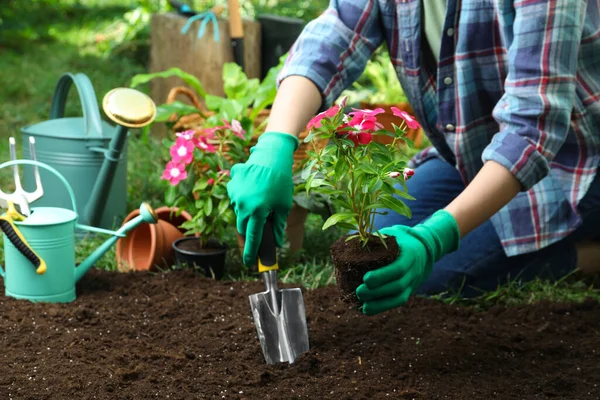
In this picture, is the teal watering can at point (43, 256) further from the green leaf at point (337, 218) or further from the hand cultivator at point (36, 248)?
the green leaf at point (337, 218)

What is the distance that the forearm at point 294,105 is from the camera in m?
2.10

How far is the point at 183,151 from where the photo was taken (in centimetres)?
249

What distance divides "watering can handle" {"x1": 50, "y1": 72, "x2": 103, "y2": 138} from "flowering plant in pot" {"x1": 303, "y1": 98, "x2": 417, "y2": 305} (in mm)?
1368

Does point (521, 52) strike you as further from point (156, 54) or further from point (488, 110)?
point (156, 54)

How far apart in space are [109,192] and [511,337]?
159 cm

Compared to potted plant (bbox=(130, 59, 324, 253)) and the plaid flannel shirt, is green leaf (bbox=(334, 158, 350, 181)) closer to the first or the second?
the plaid flannel shirt

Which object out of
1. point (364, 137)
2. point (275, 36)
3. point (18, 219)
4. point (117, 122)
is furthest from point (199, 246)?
point (275, 36)

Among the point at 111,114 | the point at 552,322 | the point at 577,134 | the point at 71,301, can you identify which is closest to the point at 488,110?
the point at 577,134

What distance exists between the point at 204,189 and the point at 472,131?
90 centimetres

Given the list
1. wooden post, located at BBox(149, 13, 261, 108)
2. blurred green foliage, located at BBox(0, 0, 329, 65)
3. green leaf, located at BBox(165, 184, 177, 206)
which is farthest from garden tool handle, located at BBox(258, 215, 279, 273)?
blurred green foliage, located at BBox(0, 0, 329, 65)

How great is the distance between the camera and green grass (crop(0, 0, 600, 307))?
8.39 ft

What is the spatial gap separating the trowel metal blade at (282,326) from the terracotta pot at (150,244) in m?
0.78

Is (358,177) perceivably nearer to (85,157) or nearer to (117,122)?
(117,122)

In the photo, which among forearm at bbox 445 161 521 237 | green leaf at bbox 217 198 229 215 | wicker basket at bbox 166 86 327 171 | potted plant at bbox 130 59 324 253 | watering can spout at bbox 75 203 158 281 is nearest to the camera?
forearm at bbox 445 161 521 237
